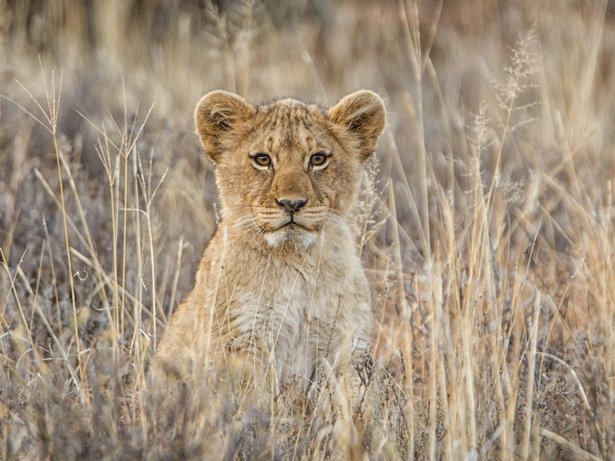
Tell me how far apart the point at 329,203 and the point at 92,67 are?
26.3ft

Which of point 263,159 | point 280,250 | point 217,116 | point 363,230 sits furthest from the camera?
point 363,230

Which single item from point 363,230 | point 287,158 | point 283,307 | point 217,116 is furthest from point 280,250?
point 363,230

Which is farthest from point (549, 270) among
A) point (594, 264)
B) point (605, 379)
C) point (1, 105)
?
point (1, 105)

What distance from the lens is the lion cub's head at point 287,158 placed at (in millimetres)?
3619

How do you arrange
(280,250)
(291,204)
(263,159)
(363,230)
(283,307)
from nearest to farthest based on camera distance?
(291,204)
(283,307)
(280,250)
(263,159)
(363,230)

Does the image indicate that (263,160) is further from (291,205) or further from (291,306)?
(291,306)

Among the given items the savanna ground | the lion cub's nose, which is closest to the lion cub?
the lion cub's nose

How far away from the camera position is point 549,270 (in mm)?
5492

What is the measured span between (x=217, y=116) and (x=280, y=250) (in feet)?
3.08

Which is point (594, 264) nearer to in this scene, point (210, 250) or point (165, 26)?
point (210, 250)

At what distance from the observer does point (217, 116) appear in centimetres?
412

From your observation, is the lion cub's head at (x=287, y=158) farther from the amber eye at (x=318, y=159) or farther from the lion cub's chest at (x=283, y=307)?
the lion cub's chest at (x=283, y=307)

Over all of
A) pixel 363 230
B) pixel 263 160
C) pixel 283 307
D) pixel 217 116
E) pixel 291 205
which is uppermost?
pixel 217 116

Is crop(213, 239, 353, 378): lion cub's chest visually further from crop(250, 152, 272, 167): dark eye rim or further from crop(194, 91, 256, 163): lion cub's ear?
crop(194, 91, 256, 163): lion cub's ear
